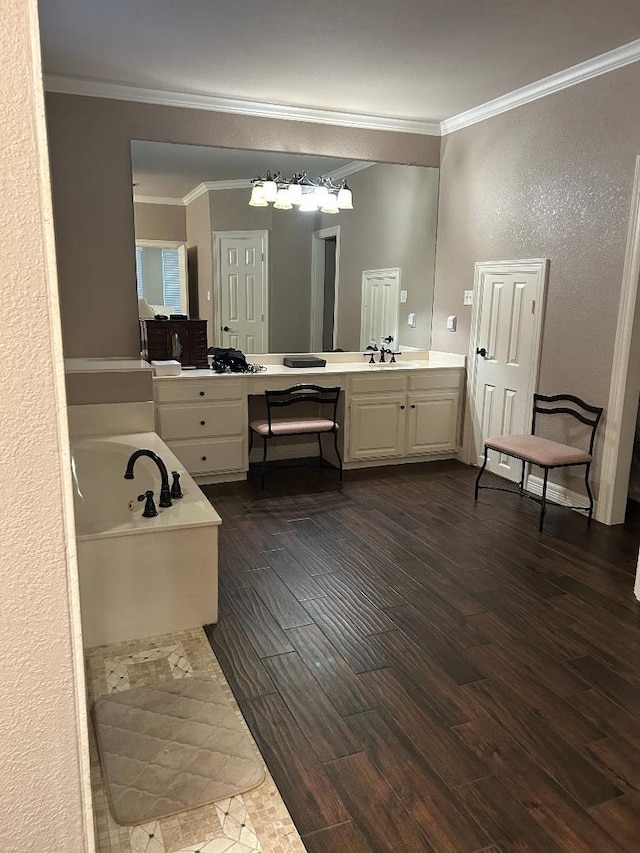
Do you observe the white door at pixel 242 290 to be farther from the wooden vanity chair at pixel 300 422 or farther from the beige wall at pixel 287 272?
the wooden vanity chair at pixel 300 422

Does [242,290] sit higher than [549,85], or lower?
lower

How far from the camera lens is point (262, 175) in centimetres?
475

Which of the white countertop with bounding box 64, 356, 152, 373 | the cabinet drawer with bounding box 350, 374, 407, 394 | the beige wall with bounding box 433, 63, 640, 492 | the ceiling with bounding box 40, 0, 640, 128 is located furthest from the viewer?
the cabinet drawer with bounding box 350, 374, 407, 394

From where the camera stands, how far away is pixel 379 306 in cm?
524

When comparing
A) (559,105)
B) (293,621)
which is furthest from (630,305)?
(293,621)

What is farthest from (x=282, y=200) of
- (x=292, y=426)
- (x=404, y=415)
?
(x=404, y=415)

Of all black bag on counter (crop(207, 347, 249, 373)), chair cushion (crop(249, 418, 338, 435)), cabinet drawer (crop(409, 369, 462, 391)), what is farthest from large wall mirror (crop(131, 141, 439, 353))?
chair cushion (crop(249, 418, 338, 435))

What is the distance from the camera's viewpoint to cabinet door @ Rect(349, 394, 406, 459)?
15.8 feet

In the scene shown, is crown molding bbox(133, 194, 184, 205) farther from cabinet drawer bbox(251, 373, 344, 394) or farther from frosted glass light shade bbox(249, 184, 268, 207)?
cabinet drawer bbox(251, 373, 344, 394)

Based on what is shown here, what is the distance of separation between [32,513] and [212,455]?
361cm

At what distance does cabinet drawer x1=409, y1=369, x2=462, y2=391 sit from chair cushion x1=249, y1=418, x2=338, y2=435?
0.79 m

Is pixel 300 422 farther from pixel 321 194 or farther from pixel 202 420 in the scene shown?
pixel 321 194

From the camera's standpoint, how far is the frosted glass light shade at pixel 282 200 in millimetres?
4840

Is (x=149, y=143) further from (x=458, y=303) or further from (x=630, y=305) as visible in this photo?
(x=630, y=305)
